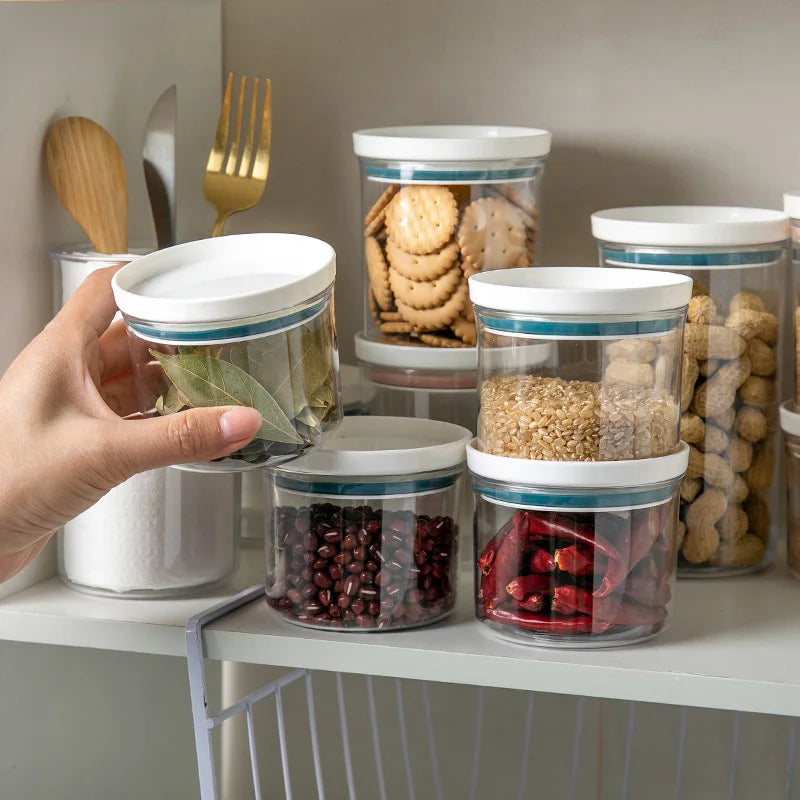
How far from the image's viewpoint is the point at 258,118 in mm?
1107

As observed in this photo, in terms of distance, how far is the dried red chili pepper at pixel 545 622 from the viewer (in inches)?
30.7

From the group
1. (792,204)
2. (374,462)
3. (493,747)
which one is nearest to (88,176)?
(374,462)

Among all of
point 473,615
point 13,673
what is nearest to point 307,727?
point 13,673

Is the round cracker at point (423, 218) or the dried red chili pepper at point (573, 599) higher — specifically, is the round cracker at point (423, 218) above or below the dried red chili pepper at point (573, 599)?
above

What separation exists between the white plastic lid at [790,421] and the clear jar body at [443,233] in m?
0.23

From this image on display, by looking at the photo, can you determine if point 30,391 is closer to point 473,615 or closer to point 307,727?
point 473,615

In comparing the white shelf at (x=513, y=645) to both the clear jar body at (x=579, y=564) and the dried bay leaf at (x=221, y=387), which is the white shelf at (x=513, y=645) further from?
the dried bay leaf at (x=221, y=387)

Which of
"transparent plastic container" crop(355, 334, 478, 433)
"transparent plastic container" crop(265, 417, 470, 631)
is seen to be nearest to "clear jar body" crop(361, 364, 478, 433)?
"transparent plastic container" crop(355, 334, 478, 433)

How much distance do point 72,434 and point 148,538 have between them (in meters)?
0.21

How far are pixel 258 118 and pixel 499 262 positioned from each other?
0.32 metres

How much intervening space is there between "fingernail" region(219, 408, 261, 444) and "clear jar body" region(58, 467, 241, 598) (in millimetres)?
237

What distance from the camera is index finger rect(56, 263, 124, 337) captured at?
0.82m

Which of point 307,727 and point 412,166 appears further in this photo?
point 307,727

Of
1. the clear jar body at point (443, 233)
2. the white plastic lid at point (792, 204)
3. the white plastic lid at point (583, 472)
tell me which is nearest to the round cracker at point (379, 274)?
→ the clear jar body at point (443, 233)
